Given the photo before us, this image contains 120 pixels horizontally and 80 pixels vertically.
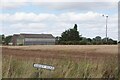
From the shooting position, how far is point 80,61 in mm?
7910

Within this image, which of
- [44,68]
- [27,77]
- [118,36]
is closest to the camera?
[44,68]

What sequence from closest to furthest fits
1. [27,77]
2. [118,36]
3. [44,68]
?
[44,68]
[27,77]
[118,36]

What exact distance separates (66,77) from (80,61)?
3.14 feet

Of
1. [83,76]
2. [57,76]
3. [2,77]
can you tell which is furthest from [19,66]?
[83,76]

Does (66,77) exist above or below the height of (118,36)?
below

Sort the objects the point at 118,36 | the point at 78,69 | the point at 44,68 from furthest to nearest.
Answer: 1. the point at 118,36
2. the point at 78,69
3. the point at 44,68

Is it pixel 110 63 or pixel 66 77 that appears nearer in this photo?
pixel 66 77

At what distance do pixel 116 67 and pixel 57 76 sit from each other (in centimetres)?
153

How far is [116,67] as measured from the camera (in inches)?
298

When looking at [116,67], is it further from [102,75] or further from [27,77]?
[27,77]

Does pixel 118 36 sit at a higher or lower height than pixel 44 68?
higher

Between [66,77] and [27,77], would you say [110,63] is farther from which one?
[27,77]

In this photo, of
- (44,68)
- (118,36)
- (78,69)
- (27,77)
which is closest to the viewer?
(44,68)

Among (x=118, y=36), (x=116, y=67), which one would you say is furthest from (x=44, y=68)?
(x=118, y=36)
